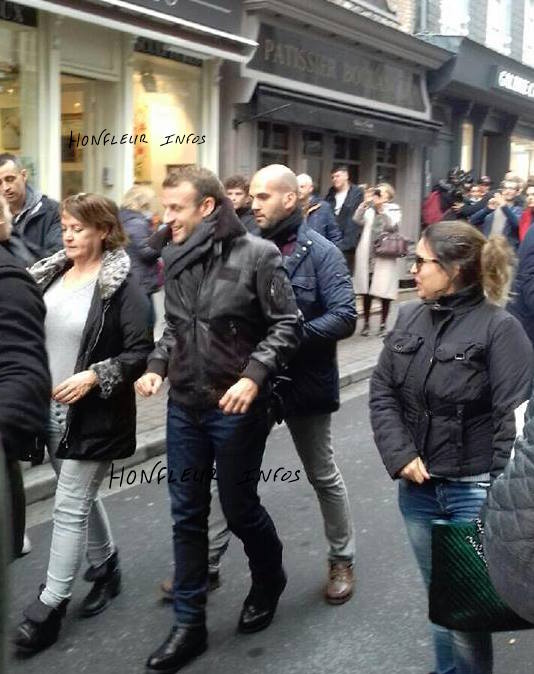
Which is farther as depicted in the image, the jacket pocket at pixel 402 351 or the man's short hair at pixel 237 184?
the man's short hair at pixel 237 184

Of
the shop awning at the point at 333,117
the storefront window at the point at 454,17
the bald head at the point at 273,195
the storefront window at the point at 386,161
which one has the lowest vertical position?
the bald head at the point at 273,195

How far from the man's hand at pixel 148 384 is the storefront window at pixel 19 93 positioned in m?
6.32

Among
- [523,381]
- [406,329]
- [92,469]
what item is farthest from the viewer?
[92,469]

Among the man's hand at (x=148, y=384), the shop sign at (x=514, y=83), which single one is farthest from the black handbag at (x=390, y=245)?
the shop sign at (x=514, y=83)

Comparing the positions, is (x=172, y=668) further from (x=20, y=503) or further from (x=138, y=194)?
(x=138, y=194)

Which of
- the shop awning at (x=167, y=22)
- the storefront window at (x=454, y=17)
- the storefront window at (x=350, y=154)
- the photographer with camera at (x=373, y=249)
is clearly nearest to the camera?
the shop awning at (x=167, y=22)

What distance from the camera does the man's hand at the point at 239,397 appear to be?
336 centimetres

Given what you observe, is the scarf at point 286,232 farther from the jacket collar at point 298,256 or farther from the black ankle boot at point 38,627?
the black ankle boot at point 38,627

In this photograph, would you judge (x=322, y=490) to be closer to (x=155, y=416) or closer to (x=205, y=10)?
(x=155, y=416)

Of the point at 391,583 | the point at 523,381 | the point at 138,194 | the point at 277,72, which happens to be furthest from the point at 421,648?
the point at 277,72

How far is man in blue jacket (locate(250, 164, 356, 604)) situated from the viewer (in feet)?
12.9

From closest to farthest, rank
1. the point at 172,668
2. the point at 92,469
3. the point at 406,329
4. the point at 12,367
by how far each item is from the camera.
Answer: the point at 12,367, the point at 406,329, the point at 172,668, the point at 92,469

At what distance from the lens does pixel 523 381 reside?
2.89 meters

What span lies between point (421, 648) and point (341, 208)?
27.8 ft
